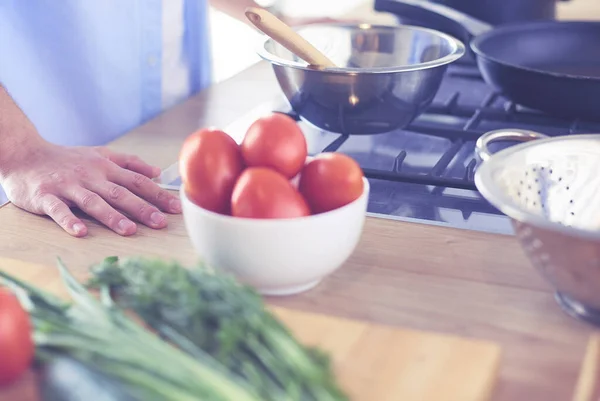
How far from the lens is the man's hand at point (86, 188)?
34.6 inches

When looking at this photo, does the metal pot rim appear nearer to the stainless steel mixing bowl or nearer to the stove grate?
the stainless steel mixing bowl

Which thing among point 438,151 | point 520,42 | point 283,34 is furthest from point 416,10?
point 283,34

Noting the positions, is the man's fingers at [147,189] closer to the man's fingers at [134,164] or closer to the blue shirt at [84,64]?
the man's fingers at [134,164]

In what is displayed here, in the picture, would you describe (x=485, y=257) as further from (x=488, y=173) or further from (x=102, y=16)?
(x=102, y=16)

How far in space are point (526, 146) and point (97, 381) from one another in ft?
1.57

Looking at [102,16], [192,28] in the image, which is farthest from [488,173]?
[192,28]

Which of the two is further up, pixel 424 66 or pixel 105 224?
pixel 424 66

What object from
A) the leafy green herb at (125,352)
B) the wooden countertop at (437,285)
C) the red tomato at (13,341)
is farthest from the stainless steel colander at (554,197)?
the red tomato at (13,341)

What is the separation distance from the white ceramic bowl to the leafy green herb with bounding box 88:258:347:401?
9 centimetres

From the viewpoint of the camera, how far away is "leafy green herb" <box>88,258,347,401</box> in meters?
0.53

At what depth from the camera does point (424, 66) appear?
38.8 inches

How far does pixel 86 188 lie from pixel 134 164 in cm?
9

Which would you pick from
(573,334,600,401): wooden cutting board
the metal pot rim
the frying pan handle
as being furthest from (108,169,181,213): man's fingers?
the frying pan handle

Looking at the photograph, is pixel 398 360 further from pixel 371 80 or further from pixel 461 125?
pixel 461 125
